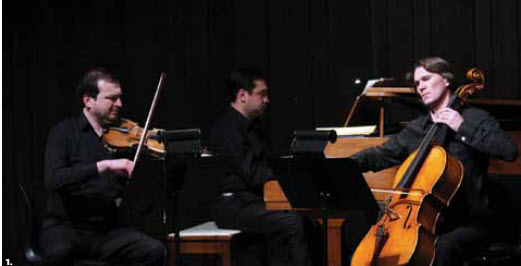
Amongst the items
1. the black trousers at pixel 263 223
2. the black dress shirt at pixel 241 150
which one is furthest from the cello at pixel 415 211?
the black dress shirt at pixel 241 150

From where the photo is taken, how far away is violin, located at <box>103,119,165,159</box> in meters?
4.20

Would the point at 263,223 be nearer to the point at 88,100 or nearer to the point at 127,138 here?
the point at 127,138

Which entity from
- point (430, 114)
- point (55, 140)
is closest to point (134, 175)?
point (55, 140)

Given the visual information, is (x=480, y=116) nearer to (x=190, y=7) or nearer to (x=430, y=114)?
(x=430, y=114)

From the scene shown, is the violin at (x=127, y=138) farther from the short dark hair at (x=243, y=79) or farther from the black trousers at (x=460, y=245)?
the black trousers at (x=460, y=245)

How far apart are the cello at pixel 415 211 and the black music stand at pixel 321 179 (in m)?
0.10

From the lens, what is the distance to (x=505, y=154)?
152 inches

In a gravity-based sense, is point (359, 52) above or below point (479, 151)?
above

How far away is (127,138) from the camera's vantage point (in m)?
4.23

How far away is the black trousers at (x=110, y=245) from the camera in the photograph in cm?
407

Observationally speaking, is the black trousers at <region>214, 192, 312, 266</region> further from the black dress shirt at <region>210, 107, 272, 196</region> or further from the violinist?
the violinist

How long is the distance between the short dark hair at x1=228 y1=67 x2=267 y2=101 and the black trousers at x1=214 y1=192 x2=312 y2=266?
0.59 m

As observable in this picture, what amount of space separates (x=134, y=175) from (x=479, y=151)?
1.55m

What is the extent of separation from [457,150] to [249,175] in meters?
1.13
